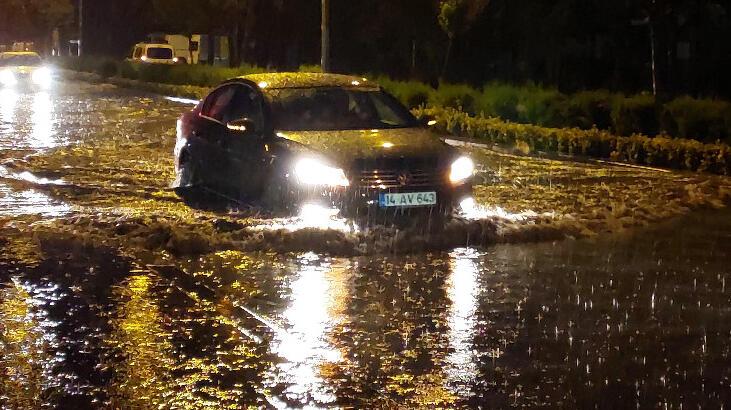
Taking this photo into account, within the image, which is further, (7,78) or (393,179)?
(7,78)

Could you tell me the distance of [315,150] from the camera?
11500 mm

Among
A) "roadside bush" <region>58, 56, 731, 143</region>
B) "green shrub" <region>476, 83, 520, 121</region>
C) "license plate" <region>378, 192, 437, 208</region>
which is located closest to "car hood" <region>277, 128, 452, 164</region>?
"license plate" <region>378, 192, 437, 208</region>

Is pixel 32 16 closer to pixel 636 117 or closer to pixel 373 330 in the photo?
pixel 636 117

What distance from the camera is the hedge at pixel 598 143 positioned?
18359 mm

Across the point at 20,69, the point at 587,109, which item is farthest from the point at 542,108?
the point at 20,69

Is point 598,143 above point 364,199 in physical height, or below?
above

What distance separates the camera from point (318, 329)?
779 centimetres

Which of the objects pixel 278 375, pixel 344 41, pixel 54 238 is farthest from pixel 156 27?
pixel 278 375

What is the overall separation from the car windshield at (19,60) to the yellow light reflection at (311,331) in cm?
4691

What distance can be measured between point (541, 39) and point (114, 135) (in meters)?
20.5

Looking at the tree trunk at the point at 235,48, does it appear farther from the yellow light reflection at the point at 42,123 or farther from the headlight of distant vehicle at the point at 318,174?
the headlight of distant vehicle at the point at 318,174

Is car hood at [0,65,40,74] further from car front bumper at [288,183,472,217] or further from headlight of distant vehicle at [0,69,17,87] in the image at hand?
car front bumper at [288,183,472,217]

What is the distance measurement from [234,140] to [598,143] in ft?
31.5

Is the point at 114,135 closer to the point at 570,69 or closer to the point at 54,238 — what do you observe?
the point at 54,238
